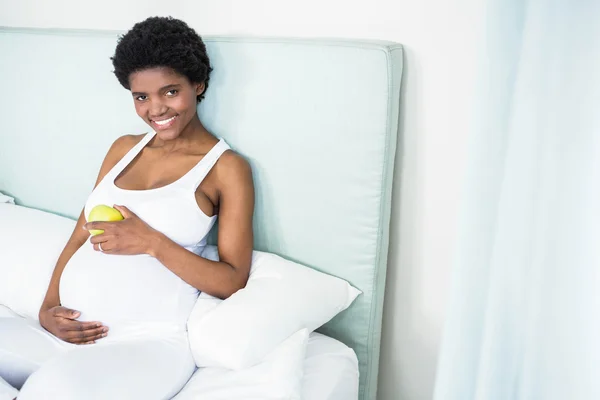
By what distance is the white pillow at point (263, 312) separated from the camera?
1.22 m

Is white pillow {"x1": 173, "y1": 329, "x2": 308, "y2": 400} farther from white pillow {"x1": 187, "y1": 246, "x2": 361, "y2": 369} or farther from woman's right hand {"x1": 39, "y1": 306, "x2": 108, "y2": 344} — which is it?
woman's right hand {"x1": 39, "y1": 306, "x2": 108, "y2": 344}

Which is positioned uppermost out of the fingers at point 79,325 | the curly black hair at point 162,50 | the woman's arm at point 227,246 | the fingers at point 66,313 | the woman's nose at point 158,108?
the curly black hair at point 162,50

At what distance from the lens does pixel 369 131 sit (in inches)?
50.4

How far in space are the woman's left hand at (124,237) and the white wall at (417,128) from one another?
0.54 metres

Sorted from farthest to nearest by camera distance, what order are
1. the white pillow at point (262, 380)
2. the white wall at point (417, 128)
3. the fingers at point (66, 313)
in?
the fingers at point (66, 313) < the white wall at point (417, 128) < the white pillow at point (262, 380)

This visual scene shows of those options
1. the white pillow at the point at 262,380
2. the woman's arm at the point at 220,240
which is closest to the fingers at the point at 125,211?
the woman's arm at the point at 220,240

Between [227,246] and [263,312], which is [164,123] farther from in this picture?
[263,312]

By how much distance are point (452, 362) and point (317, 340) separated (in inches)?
20.9

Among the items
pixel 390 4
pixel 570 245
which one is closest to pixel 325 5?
pixel 390 4

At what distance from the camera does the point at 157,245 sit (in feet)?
4.39

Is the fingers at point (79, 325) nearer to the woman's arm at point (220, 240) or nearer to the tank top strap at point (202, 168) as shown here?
the woman's arm at point (220, 240)

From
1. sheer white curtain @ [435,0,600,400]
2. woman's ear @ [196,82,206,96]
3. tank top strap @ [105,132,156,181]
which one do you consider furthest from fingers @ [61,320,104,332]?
sheer white curtain @ [435,0,600,400]

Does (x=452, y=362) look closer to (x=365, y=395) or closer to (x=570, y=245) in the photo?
(x=570, y=245)

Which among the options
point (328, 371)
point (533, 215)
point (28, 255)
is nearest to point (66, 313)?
point (28, 255)
